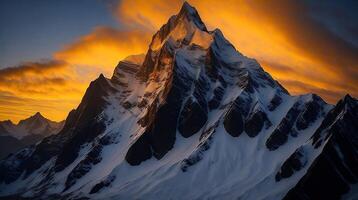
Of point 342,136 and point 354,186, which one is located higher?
point 342,136

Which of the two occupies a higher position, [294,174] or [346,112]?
[346,112]

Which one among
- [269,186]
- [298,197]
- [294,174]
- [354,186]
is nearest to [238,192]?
[269,186]

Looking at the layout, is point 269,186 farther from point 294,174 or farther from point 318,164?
point 318,164

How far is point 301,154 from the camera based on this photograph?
633 ft

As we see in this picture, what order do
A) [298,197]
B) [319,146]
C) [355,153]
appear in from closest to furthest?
[298,197]
[355,153]
[319,146]

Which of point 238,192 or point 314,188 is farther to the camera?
point 238,192

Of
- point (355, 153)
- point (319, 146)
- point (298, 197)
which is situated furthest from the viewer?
point (319, 146)

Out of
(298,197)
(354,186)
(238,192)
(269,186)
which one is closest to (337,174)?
(354,186)

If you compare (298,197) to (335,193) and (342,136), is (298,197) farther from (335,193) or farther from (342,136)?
(342,136)

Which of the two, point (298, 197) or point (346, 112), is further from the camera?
point (346, 112)

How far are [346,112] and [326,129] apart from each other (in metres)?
12.2

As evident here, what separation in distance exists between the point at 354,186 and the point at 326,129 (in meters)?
38.9

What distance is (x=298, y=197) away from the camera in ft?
529

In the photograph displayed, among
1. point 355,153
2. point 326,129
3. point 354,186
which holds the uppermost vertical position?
point 326,129
